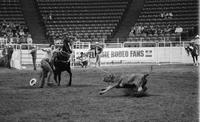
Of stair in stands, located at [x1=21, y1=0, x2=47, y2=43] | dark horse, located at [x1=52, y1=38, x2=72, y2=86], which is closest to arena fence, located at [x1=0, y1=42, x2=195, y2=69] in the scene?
stair in stands, located at [x1=21, y1=0, x2=47, y2=43]

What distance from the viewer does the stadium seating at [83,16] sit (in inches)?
1642

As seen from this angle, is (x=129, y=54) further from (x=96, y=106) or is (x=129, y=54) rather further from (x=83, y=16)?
(x=96, y=106)

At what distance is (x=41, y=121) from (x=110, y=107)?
2.20 m

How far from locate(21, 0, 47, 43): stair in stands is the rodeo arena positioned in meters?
0.08

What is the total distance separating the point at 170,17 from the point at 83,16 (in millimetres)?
7372

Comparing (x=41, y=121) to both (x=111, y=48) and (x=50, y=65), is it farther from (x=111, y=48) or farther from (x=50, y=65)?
(x=111, y=48)

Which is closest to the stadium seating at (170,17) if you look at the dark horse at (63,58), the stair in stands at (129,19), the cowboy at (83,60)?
Result: the stair in stands at (129,19)

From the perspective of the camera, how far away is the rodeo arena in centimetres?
1043

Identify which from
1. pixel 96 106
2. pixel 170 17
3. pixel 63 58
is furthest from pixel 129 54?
pixel 96 106

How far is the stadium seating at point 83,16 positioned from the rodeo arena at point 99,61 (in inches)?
3.3

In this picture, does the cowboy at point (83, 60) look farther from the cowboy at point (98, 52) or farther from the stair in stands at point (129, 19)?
the stair in stands at point (129, 19)

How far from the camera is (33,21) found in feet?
142

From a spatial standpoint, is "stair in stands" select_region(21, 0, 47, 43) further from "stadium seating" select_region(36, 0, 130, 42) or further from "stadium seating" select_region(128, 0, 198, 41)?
"stadium seating" select_region(128, 0, 198, 41)

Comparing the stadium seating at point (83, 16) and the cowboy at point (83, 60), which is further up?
the stadium seating at point (83, 16)
